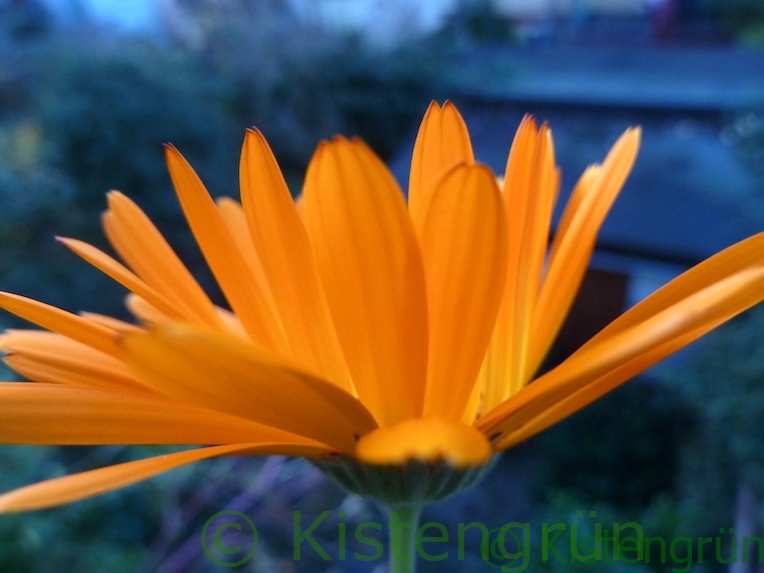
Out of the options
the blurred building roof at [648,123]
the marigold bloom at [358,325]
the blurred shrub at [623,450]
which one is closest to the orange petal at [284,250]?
the marigold bloom at [358,325]

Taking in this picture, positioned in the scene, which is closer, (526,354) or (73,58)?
(526,354)

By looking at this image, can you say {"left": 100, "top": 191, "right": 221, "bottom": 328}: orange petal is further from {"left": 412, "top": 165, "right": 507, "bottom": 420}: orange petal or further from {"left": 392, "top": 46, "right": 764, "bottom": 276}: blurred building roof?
{"left": 392, "top": 46, "right": 764, "bottom": 276}: blurred building roof

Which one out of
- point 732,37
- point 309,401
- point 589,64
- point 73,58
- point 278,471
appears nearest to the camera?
point 309,401

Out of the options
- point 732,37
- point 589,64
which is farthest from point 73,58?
point 732,37

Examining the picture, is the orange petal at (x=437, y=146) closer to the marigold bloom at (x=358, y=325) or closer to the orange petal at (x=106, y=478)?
the marigold bloom at (x=358, y=325)

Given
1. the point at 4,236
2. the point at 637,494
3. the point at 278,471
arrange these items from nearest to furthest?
1. the point at 278,471
2. the point at 637,494
3. the point at 4,236

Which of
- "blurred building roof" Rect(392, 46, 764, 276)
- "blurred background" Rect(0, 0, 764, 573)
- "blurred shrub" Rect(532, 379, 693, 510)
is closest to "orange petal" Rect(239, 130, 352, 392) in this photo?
"blurred background" Rect(0, 0, 764, 573)

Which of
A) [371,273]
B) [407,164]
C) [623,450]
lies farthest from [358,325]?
[407,164]

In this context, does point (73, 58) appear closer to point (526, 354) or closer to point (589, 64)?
point (589, 64)
